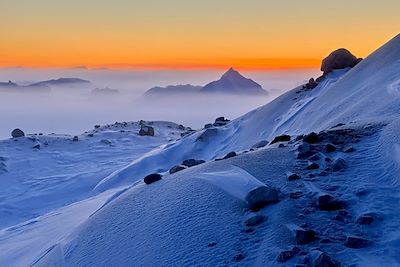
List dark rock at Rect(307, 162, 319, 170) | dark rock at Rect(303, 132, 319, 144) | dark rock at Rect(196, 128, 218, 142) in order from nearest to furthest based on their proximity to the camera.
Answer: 1. dark rock at Rect(307, 162, 319, 170)
2. dark rock at Rect(303, 132, 319, 144)
3. dark rock at Rect(196, 128, 218, 142)

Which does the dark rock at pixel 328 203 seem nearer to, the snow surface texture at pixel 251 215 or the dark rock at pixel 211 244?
the snow surface texture at pixel 251 215

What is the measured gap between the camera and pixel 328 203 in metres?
3.74

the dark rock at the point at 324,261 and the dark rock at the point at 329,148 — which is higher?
the dark rock at the point at 329,148

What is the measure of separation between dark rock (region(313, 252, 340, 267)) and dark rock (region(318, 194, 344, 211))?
87cm

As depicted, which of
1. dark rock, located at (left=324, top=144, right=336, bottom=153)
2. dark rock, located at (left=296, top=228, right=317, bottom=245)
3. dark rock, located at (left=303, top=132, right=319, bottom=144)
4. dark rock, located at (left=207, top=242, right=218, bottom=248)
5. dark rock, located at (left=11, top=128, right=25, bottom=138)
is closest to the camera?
dark rock, located at (left=296, top=228, right=317, bottom=245)

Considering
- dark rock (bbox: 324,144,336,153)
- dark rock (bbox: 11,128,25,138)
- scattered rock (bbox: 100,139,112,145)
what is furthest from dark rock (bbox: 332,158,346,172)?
dark rock (bbox: 11,128,25,138)

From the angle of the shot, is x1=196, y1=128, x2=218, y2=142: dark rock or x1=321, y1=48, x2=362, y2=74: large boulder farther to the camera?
x1=321, y1=48, x2=362, y2=74: large boulder

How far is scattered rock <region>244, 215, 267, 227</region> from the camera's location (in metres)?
3.70

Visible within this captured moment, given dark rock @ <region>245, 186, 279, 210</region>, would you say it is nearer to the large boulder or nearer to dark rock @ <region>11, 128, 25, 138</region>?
the large boulder

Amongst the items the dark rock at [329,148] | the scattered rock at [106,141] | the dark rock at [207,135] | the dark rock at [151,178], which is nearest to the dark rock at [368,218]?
the dark rock at [329,148]

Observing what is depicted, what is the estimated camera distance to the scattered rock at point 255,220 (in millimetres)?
3695

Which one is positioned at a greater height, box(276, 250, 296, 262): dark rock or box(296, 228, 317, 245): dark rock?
box(296, 228, 317, 245): dark rock

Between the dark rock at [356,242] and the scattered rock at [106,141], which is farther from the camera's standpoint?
the scattered rock at [106,141]

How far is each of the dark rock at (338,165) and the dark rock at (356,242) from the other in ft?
4.51
